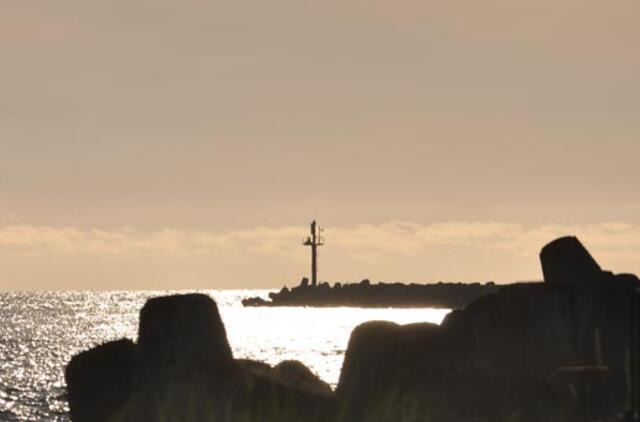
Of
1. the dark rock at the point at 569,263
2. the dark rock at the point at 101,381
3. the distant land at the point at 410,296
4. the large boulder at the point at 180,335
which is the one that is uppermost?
the distant land at the point at 410,296

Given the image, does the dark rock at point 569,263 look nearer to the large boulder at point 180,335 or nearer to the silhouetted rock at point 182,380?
the silhouetted rock at point 182,380

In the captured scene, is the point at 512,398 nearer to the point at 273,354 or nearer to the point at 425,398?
the point at 425,398

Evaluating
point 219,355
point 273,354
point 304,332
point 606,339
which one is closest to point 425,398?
point 219,355

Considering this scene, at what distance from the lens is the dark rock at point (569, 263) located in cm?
3931

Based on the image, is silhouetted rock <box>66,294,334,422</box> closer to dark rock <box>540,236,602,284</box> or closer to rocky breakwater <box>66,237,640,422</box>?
rocky breakwater <box>66,237,640,422</box>

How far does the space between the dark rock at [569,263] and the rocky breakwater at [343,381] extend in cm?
527

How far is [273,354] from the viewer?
338 ft

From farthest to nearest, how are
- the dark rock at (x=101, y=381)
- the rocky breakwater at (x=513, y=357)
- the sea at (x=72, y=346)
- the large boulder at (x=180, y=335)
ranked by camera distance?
the sea at (x=72, y=346) < the rocky breakwater at (x=513, y=357) < the dark rock at (x=101, y=381) < the large boulder at (x=180, y=335)

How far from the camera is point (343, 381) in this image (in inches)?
1094

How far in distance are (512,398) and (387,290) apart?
6693 inches

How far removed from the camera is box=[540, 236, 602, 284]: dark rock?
3931 cm

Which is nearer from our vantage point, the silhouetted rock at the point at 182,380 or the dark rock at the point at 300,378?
the silhouetted rock at the point at 182,380

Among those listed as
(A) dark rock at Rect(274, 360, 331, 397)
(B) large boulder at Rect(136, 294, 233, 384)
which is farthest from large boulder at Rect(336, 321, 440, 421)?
(B) large boulder at Rect(136, 294, 233, 384)

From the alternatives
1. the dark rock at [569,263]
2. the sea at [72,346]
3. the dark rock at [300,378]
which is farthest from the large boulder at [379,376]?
the sea at [72,346]
